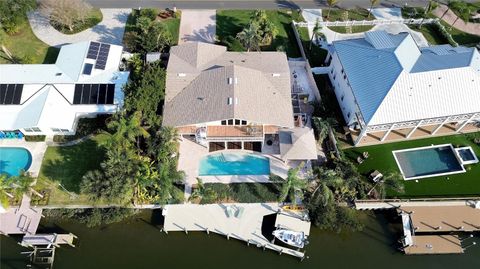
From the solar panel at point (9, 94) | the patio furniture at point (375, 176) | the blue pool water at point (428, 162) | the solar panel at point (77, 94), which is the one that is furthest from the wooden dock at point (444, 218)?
the solar panel at point (9, 94)

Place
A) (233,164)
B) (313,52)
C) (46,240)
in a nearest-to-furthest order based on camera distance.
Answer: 1. (46,240)
2. (233,164)
3. (313,52)

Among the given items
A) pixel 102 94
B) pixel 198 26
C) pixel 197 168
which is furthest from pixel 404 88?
pixel 102 94

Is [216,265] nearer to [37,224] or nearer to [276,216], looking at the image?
[276,216]

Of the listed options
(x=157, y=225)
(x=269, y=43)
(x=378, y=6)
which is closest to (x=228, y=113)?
(x=157, y=225)

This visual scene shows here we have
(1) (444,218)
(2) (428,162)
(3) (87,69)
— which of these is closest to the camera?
(1) (444,218)

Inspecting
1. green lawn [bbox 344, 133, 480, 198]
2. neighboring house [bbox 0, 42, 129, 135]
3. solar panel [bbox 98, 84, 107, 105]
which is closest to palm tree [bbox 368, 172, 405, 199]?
green lawn [bbox 344, 133, 480, 198]

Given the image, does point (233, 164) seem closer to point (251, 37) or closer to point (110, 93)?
point (110, 93)

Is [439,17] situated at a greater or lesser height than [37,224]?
greater
